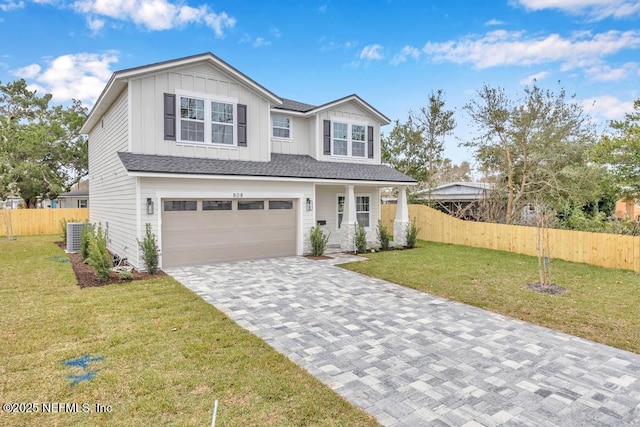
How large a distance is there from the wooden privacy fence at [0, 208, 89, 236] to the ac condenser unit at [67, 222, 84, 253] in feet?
28.6

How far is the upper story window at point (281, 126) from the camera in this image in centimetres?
1447

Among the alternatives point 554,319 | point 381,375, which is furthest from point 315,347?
point 554,319

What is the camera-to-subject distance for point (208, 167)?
10656 mm

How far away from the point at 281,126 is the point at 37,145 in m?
20.4

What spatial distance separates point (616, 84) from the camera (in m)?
16.0

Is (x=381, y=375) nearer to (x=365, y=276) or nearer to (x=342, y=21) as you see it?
(x=365, y=276)

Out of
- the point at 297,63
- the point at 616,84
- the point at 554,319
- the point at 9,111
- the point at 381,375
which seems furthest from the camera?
the point at 9,111

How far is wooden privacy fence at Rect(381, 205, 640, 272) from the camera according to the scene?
10.5 meters

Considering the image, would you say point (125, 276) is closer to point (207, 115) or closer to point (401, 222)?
point (207, 115)

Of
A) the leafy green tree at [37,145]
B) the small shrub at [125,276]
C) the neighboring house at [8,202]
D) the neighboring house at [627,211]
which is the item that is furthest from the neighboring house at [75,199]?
the neighboring house at [627,211]

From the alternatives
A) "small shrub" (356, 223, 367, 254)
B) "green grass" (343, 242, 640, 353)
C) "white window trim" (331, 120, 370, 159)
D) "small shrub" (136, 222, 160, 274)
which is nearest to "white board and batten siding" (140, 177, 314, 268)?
"small shrub" (136, 222, 160, 274)

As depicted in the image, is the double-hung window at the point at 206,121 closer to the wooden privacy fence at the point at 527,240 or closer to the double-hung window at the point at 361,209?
the double-hung window at the point at 361,209

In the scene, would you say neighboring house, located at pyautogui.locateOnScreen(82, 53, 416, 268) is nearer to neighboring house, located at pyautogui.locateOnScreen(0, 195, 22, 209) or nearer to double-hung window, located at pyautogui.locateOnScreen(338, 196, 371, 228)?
double-hung window, located at pyautogui.locateOnScreen(338, 196, 371, 228)

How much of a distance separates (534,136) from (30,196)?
32681mm
